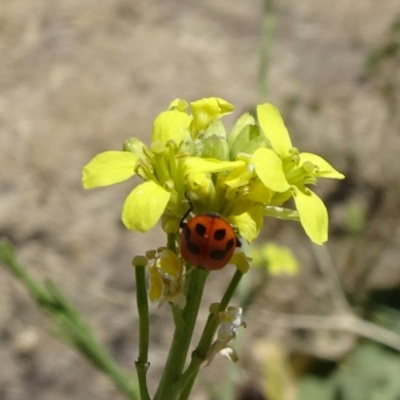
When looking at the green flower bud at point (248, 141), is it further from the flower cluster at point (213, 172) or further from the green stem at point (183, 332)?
the green stem at point (183, 332)

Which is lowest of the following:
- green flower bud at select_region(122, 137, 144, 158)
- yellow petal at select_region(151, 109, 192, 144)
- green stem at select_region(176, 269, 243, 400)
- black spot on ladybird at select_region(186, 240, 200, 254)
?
green stem at select_region(176, 269, 243, 400)

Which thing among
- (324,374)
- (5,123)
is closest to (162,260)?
(324,374)

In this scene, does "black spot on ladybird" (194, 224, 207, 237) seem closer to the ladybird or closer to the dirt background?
the ladybird

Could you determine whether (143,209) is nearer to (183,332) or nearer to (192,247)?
(192,247)

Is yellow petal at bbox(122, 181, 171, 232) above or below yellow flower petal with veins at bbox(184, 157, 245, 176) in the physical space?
below

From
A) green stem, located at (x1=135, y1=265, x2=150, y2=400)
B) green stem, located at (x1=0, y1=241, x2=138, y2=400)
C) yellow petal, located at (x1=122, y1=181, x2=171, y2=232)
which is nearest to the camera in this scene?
yellow petal, located at (x1=122, y1=181, x2=171, y2=232)

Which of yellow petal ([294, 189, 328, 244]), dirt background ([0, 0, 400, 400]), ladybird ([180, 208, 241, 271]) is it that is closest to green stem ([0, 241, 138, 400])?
ladybird ([180, 208, 241, 271])

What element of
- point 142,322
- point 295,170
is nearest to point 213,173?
point 295,170
